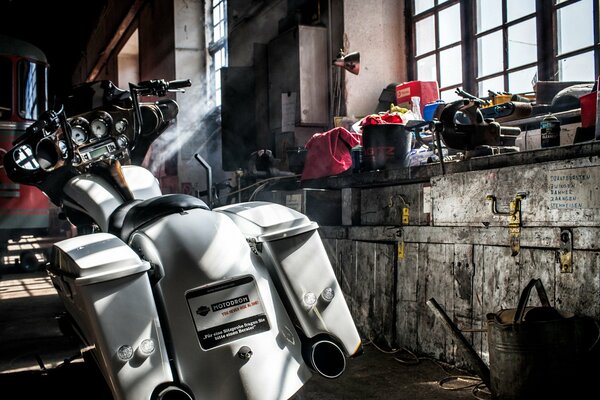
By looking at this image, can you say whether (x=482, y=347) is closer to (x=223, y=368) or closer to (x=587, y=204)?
(x=587, y=204)

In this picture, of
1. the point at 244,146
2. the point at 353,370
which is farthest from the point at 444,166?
the point at 244,146

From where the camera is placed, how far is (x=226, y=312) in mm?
1660

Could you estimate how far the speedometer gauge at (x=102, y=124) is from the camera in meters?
2.56

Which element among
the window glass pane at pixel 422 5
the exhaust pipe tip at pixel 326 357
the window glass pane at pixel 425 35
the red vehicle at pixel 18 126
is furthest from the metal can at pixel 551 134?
the red vehicle at pixel 18 126

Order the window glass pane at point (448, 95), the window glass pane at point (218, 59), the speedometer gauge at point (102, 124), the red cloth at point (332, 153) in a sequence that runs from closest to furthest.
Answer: the speedometer gauge at point (102, 124)
the red cloth at point (332, 153)
the window glass pane at point (448, 95)
the window glass pane at point (218, 59)

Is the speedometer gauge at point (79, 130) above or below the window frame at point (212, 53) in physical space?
below

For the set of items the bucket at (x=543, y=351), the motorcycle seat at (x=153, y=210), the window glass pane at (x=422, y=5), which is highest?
the window glass pane at (x=422, y=5)

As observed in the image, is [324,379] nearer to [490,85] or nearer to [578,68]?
[578,68]

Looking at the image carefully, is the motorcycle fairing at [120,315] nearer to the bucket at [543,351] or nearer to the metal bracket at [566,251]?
the bucket at [543,351]

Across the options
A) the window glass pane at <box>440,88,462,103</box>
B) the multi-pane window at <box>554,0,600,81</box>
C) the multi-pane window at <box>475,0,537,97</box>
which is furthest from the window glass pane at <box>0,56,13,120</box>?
the multi-pane window at <box>554,0,600,81</box>

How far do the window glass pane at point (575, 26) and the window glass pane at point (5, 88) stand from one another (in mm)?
6665

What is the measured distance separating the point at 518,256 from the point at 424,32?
3328mm

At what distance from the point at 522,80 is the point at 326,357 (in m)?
3.25

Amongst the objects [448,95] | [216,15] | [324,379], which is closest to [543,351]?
[324,379]
